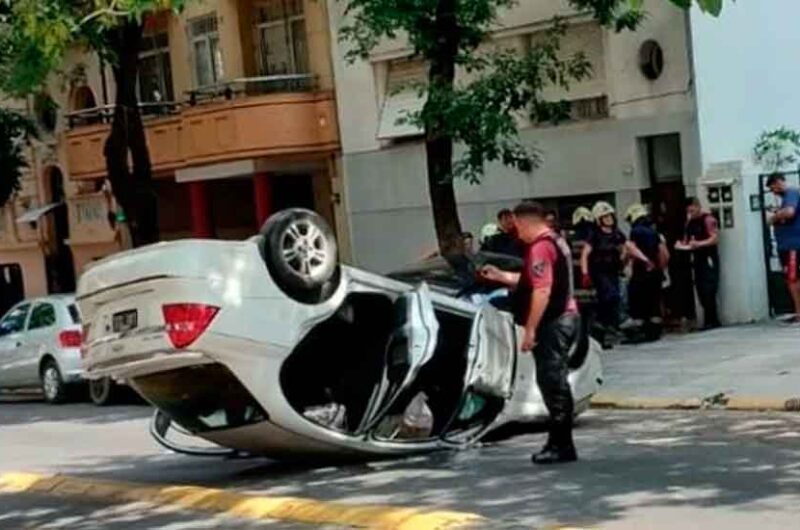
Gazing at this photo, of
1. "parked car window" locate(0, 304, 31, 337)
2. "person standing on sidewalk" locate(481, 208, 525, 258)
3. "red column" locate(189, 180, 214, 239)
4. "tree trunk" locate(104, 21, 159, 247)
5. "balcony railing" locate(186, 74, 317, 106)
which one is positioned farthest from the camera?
"red column" locate(189, 180, 214, 239)

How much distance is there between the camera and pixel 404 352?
11.7 metres

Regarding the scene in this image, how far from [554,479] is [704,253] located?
10584 millimetres

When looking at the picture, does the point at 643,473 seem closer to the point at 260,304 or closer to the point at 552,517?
the point at 552,517

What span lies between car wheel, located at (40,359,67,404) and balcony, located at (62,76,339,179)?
5878 mm

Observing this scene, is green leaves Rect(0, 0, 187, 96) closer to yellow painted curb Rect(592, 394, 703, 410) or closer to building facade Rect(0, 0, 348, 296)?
building facade Rect(0, 0, 348, 296)

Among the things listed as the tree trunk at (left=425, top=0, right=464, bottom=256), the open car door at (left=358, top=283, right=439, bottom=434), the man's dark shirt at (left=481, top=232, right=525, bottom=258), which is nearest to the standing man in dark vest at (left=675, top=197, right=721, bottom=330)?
the man's dark shirt at (left=481, top=232, right=525, bottom=258)

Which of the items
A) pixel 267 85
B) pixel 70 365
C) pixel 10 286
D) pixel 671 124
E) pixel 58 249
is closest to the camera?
pixel 671 124

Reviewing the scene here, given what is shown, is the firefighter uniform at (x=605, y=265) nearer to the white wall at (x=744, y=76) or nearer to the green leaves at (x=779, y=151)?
the white wall at (x=744, y=76)

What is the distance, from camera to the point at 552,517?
9469 millimetres

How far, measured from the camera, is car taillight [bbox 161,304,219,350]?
10781 millimetres

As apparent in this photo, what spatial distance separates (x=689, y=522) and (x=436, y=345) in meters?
3.51

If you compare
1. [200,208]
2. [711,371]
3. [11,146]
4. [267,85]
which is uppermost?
[267,85]

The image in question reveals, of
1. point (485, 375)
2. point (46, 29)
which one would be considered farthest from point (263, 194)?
point (485, 375)

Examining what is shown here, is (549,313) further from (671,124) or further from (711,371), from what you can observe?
(671,124)
